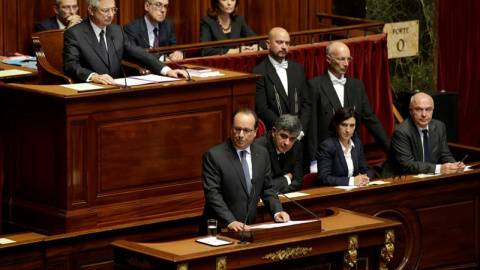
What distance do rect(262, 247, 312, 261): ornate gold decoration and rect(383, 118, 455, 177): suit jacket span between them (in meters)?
2.08

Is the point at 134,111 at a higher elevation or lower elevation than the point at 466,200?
higher

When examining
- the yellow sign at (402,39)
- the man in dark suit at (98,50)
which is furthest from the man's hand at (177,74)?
the yellow sign at (402,39)

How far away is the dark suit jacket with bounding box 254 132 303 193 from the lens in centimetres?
776

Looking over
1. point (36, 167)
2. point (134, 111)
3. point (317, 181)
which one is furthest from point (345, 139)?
point (36, 167)

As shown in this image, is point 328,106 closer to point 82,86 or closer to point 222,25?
point 222,25

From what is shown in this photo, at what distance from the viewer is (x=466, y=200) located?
840 centimetres

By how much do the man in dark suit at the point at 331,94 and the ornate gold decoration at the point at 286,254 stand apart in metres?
2.44

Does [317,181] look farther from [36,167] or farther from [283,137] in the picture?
[36,167]

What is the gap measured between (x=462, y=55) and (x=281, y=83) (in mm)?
3434

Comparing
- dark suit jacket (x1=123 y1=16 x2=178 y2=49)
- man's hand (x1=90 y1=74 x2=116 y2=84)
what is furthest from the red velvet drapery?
man's hand (x1=90 y1=74 x2=116 y2=84)

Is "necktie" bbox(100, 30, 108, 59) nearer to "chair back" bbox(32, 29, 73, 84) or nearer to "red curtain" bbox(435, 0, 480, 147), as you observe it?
"chair back" bbox(32, 29, 73, 84)

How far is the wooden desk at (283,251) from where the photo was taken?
616cm

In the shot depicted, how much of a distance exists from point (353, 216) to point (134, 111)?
4.72 feet

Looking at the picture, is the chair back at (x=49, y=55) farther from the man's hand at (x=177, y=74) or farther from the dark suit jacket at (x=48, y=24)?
the dark suit jacket at (x=48, y=24)
